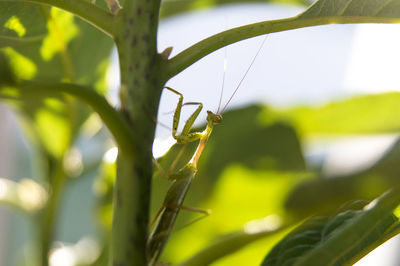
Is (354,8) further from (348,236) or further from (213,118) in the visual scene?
(213,118)

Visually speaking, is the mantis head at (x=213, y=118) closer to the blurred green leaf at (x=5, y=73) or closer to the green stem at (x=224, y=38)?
the green stem at (x=224, y=38)

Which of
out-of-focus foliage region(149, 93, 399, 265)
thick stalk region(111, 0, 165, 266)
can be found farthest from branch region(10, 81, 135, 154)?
out-of-focus foliage region(149, 93, 399, 265)

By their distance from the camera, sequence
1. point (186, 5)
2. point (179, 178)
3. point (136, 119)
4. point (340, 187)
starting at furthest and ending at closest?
point (186, 5) < point (179, 178) < point (136, 119) < point (340, 187)

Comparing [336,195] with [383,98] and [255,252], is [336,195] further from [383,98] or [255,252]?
[383,98]

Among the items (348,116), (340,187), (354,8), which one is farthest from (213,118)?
(340,187)

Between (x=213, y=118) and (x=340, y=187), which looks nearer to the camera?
(x=340, y=187)

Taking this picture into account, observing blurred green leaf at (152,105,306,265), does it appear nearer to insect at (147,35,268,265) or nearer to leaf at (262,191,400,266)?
insect at (147,35,268,265)

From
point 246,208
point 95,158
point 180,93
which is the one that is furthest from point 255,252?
point 95,158
